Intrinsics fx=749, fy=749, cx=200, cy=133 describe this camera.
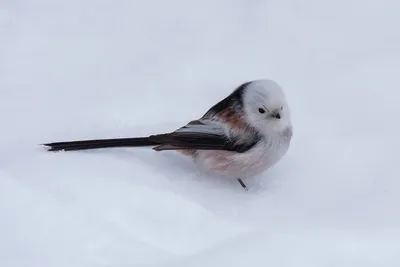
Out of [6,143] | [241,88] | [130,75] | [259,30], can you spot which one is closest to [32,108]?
[6,143]

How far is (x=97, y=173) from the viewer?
163 inches

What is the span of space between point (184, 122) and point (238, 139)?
0.68 m

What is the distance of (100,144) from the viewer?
4.47 meters

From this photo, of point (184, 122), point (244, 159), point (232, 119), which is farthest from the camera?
point (184, 122)

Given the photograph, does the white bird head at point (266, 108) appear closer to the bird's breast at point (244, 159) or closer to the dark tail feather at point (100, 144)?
the bird's breast at point (244, 159)

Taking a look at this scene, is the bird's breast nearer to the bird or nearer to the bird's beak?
the bird

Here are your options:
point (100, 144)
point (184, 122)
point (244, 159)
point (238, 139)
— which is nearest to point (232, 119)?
point (238, 139)

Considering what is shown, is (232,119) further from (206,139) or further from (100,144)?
(100,144)

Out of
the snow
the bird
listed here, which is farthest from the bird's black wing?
the snow

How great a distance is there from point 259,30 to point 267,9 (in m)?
0.24

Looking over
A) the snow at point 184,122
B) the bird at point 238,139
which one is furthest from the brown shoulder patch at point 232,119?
the snow at point 184,122

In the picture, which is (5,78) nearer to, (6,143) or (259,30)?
(6,143)

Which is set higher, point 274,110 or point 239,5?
point 239,5

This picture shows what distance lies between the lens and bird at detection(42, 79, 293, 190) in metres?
4.34
